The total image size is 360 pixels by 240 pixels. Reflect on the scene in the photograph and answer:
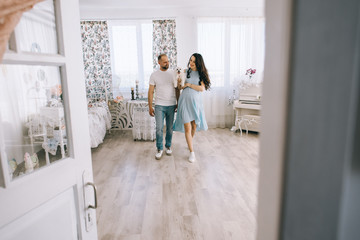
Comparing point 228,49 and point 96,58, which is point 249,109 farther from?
point 96,58

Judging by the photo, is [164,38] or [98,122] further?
[164,38]

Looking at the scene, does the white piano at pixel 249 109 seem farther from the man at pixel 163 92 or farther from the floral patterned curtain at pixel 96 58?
the floral patterned curtain at pixel 96 58

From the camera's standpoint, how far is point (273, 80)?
0.35 metres

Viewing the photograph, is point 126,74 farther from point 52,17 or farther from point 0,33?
point 0,33

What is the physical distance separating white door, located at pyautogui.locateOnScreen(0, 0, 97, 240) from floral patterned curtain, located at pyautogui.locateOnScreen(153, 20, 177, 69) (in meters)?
4.41

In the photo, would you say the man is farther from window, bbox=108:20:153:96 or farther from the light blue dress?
window, bbox=108:20:153:96

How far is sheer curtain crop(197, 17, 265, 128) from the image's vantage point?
5.00 metres

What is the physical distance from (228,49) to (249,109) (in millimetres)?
1490

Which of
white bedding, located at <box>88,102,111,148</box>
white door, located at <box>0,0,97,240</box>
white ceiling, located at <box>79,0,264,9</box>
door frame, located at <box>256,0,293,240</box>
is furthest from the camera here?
white ceiling, located at <box>79,0,264,9</box>

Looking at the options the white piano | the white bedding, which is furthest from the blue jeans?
the white piano

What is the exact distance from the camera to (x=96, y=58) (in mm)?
5035

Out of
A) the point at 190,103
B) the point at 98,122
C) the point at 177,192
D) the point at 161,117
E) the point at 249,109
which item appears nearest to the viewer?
the point at 177,192

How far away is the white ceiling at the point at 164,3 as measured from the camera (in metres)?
4.57

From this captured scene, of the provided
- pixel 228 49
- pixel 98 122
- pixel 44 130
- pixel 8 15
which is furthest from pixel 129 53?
pixel 8 15
